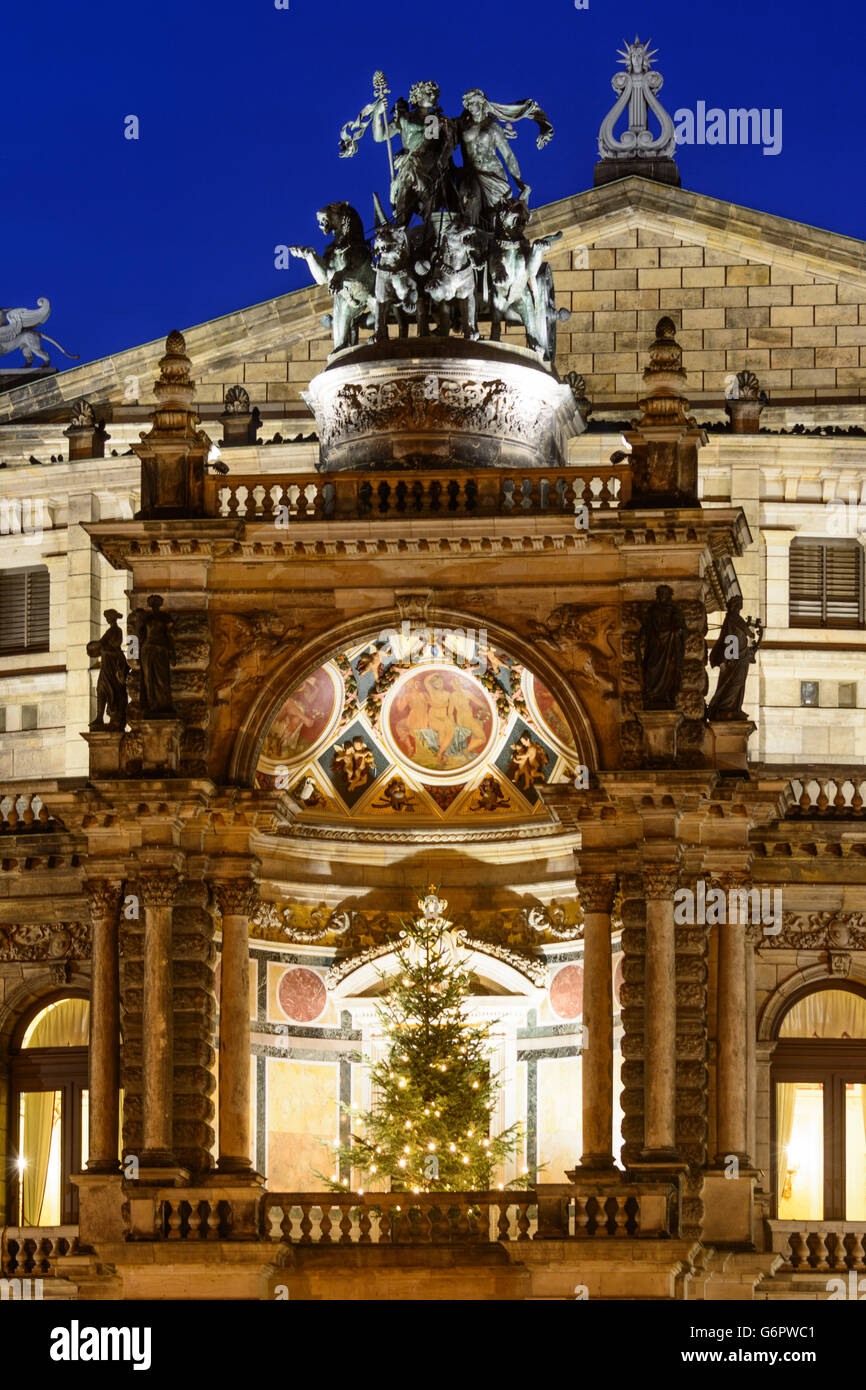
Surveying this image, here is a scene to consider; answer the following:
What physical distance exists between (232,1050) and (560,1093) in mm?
6353

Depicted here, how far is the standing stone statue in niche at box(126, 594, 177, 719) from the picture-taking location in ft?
148

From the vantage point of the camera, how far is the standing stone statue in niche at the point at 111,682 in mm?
45562

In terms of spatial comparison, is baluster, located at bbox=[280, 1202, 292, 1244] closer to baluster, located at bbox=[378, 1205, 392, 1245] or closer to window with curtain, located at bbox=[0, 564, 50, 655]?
baluster, located at bbox=[378, 1205, 392, 1245]

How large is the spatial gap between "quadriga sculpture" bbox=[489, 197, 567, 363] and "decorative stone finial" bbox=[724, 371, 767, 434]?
821 centimetres

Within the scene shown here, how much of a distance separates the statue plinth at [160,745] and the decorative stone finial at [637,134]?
58.9 ft

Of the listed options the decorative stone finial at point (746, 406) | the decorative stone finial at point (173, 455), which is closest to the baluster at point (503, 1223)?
the decorative stone finial at point (173, 455)

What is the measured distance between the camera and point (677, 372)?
45.4m

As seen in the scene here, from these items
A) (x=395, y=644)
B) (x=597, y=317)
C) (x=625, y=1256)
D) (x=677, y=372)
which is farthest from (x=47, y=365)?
(x=625, y=1256)

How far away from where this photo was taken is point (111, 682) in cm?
4584

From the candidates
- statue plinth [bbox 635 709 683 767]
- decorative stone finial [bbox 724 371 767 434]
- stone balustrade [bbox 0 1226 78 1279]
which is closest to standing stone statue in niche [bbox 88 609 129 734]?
statue plinth [bbox 635 709 683 767]

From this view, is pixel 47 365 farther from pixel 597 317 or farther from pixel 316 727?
pixel 316 727

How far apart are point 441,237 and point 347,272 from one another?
4.94 ft

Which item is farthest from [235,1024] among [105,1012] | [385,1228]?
[385,1228]

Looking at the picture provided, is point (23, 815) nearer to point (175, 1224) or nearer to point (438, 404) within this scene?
point (438, 404)
